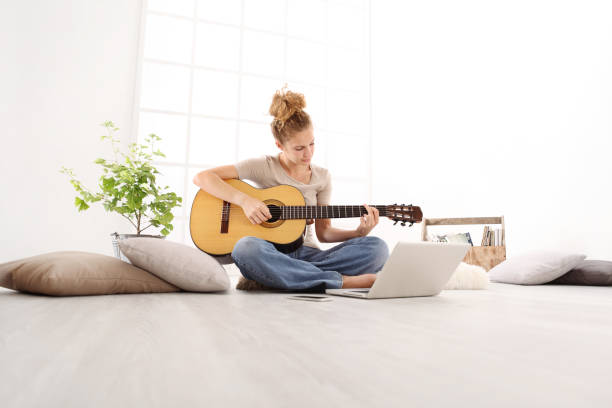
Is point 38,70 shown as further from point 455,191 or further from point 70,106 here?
point 455,191

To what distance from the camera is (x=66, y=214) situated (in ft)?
11.4

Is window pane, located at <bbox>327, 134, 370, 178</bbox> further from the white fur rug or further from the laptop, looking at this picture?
the laptop

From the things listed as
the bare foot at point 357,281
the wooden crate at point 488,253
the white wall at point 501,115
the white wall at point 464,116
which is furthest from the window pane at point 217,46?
the bare foot at point 357,281

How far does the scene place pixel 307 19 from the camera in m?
4.76

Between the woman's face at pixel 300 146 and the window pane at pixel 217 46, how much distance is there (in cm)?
263

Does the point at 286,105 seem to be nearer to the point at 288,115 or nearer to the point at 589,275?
the point at 288,115

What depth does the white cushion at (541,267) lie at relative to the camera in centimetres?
240

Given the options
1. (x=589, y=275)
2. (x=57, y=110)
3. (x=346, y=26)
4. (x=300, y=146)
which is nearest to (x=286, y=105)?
(x=300, y=146)

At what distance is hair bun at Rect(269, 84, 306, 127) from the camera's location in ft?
6.58

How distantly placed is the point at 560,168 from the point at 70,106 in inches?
158

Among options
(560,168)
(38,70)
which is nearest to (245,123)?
(38,70)

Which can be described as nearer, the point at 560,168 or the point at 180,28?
the point at 560,168

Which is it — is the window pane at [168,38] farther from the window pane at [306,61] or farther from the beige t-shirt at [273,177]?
the beige t-shirt at [273,177]

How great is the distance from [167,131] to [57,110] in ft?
3.01
